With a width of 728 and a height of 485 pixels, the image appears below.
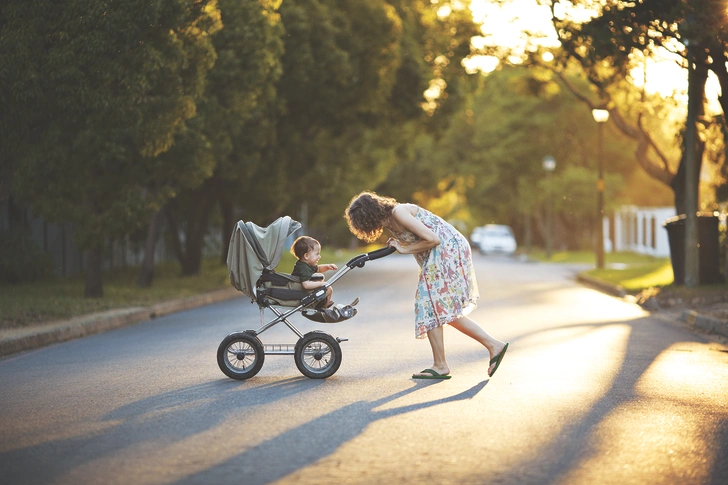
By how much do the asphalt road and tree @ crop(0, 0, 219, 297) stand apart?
3.58 m

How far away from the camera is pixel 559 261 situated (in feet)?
150

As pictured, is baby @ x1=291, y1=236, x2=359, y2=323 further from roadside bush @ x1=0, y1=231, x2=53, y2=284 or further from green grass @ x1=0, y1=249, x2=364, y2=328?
roadside bush @ x1=0, y1=231, x2=53, y2=284

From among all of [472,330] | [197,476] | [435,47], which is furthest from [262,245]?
[435,47]

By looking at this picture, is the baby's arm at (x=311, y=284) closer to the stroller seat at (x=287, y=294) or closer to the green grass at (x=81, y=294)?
the stroller seat at (x=287, y=294)

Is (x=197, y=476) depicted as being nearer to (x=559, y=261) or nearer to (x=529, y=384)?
(x=529, y=384)

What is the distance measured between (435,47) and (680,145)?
15.3 metres

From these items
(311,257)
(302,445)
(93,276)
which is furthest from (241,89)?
(302,445)

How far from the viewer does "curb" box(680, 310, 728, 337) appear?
14.9 m

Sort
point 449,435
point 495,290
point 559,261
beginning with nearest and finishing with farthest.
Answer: point 449,435
point 495,290
point 559,261

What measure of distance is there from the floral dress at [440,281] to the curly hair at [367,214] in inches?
10.0

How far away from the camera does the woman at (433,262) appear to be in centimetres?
935

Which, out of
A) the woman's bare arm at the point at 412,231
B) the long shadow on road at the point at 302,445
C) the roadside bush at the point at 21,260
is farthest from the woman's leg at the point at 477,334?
the roadside bush at the point at 21,260

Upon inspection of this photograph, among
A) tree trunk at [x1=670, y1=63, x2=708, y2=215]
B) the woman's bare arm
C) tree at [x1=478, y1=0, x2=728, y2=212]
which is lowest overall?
the woman's bare arm

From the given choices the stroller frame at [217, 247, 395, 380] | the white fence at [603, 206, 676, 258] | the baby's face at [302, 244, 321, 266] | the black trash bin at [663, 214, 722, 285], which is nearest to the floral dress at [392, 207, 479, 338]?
the stroller frame at [217, 247, 395, 380]
